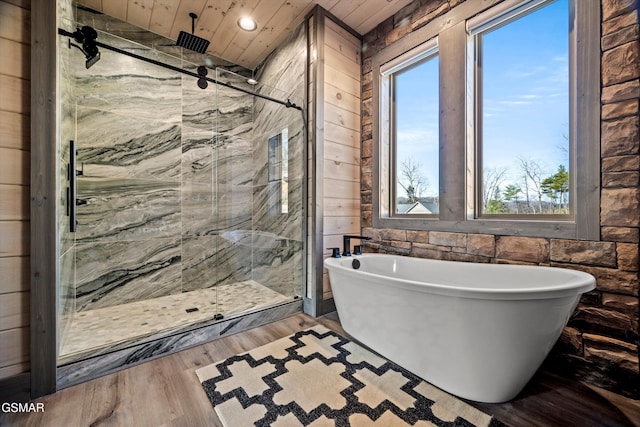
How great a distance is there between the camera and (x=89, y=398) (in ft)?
3.99

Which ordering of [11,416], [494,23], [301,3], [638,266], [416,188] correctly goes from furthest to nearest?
1. [416,188]
2. [301,3]
3. [494,23]
4. [638,266]
5. [11,416]

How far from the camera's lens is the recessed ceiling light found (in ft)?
7.40

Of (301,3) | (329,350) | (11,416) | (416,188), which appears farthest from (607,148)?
(11,416)

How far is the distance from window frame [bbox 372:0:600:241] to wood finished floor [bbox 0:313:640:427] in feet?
2.52

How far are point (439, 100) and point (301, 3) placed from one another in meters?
1.36

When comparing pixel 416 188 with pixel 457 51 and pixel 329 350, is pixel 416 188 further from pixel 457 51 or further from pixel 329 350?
pixel 329 350

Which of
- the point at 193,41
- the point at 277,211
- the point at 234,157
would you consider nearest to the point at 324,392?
the point at 277,211

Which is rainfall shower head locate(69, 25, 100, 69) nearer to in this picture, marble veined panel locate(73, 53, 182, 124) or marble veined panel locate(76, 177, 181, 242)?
marble veined panel locate(73, 53, 182, 124)

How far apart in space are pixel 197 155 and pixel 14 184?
1635 millimetres

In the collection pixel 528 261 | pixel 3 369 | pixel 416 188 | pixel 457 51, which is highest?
pixel 457 51

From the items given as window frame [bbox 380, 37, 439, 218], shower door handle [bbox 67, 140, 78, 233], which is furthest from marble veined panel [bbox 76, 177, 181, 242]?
window frame [bbox 380, 37, 439, 218]

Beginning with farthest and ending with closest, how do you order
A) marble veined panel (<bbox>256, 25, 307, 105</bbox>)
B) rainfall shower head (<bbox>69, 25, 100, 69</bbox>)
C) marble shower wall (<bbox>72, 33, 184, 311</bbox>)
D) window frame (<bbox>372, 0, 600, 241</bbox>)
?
marble veined panel (<bbox>256, 25, 307, 105</bbox>) < marble shower wall (<bbox>72, 33, 184, 311</bbox>) < rainfall shower head (<bbox>69, 25, 100, 69</bbox>) < window frame (<bbox>372, 0, 600, 241</bbox>)

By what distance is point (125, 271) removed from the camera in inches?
93.9

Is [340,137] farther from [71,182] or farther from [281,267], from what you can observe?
[71,182]
